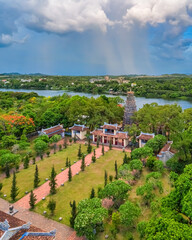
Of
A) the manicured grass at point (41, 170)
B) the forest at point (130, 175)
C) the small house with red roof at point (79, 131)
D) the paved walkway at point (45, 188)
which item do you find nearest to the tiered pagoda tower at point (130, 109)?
the forest at point (130, 175)

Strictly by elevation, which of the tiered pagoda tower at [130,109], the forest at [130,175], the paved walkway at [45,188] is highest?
→ the tiered pagoda tower at [130,109]

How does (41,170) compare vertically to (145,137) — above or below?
below

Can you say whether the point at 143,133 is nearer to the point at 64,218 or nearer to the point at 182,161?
the point at 182,161

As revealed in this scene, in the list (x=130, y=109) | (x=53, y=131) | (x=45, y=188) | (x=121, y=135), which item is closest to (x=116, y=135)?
(x=121, y=135)

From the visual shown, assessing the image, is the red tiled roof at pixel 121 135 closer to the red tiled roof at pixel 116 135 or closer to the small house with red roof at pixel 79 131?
the red tiled roof at pixel 116 135

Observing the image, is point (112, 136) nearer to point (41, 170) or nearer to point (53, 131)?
point (53, 131)

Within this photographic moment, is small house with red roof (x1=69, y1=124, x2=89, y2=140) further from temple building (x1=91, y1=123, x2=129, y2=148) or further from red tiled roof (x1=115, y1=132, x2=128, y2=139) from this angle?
red tiled roof (x1=115, y1=132, x2=128, y2=139)

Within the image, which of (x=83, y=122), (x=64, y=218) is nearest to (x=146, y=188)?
(x=64, y=218)
